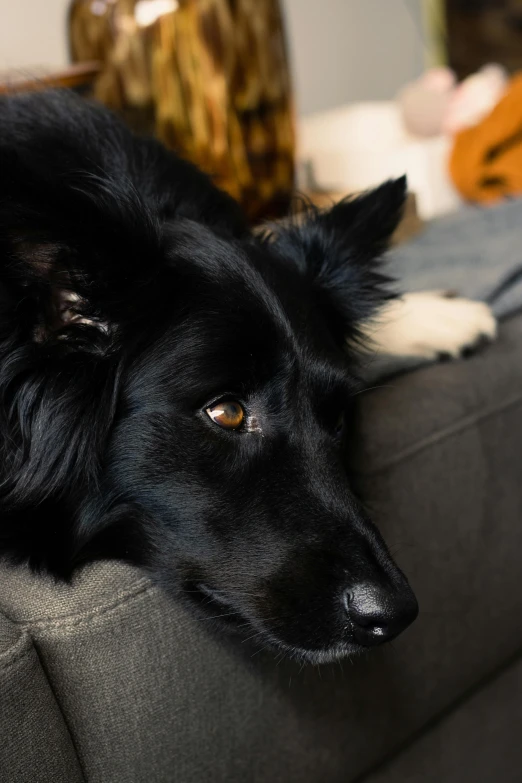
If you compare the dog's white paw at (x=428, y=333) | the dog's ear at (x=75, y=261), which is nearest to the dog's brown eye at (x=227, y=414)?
the dog's ear at (x=75, y=261)

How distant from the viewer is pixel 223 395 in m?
1.13

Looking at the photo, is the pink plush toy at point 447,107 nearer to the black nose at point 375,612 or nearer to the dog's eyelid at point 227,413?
the dog's eyelid at point 227,413

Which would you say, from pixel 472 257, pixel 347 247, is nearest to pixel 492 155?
pixel 472 257

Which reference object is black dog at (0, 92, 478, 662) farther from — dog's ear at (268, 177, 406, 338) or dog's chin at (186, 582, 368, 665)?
dog's ear at (268, 177, 406, 338)

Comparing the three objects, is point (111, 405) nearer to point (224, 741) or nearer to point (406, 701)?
point (224, 741)

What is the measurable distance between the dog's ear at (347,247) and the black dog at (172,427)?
10.3 inches

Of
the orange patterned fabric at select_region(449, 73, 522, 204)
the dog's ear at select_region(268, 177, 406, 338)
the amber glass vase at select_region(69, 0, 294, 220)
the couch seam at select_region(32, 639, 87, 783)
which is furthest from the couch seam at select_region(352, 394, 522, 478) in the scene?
the orange patterned fabric at select_region(449, 73, 522, 204)

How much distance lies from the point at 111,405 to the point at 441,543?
0.66 m

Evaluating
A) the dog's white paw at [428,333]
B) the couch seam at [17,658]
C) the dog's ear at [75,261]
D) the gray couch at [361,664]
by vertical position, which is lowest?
the gray couch at [361,664]

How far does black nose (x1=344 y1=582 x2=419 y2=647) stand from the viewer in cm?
100

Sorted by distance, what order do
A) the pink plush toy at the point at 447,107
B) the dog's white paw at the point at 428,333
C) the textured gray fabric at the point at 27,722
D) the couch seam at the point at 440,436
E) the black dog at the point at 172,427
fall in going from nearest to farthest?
the textured gray fabric at the point at 27,722 < the black dog at the point at 172,427 < the couch seam at the point at 440,436 < the dog's white paw at the point at 428,333 < the pink plush toy at the point at 447,107

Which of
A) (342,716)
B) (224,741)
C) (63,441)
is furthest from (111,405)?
(342,716)

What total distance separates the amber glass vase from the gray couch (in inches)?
49.2

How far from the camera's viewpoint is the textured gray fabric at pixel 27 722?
932mm
